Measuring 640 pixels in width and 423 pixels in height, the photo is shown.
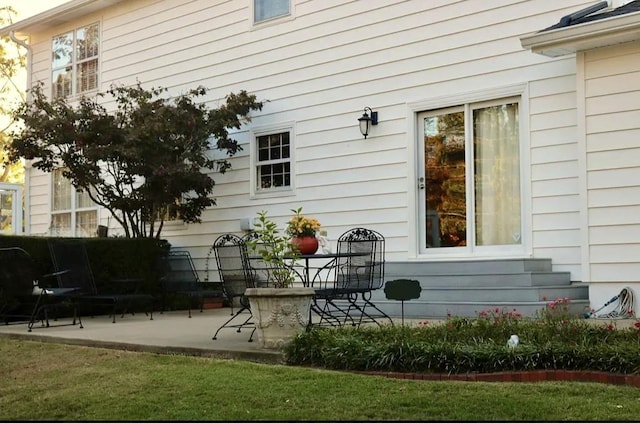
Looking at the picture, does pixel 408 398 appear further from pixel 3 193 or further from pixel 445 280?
pixel 3 193

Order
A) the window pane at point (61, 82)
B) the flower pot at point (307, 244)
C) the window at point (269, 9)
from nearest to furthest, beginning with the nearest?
1. the flower pot at point (307, 244)
2. the window at point (269, 9)
3. the window pane at point (61, 82)

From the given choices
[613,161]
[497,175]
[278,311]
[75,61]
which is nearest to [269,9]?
[497,175]

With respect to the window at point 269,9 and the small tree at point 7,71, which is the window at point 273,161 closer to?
the window at point 269,9

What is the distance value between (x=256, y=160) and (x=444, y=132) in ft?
11.5

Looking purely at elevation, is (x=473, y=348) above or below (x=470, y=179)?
below

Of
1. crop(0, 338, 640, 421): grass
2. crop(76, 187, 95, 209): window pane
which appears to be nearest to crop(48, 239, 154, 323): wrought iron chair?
crop(0, 338, 640, 421): grass

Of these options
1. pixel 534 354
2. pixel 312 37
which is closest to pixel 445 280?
pixel 534 354

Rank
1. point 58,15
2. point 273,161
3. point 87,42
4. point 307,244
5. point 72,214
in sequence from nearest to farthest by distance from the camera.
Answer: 1. point 307,244
2. point 273,161
3. point 72,214
4. point 58,15
5. point 87,42

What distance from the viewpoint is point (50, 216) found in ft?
50.6

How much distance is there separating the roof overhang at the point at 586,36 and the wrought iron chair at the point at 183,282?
515 centimetres

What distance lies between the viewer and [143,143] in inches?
436

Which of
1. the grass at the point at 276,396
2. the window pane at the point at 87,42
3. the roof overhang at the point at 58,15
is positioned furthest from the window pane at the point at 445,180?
the window pane at the point at 87,42

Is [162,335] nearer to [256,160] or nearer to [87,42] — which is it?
[256,160]

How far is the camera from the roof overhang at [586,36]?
754 cm
